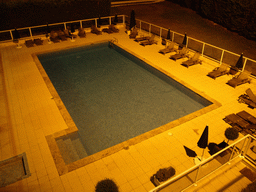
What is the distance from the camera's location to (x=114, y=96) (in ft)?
36.5

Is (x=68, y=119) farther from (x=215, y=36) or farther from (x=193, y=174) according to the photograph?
(x=215, y=36)

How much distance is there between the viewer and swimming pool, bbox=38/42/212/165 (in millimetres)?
8914

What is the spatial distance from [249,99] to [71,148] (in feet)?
25.1

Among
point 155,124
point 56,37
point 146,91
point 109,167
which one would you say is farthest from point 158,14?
point 109,167

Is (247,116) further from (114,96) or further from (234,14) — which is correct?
(234,14)

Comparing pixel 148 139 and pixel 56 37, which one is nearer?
pixel 148 139

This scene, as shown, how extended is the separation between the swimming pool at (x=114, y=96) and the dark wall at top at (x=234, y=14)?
15668 mm

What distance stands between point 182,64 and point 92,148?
781 cm

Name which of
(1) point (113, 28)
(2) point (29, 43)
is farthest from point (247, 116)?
(2) point (29, 43)

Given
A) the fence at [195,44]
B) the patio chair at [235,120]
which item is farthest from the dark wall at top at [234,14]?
the patio chair at [235,120]

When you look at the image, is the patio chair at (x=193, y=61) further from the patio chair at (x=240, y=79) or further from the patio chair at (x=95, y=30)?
the patio chair at (x=95, y=30)

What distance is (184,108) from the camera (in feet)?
33.0

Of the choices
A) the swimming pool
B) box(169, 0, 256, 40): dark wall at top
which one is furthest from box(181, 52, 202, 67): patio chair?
box(169, 0, 256, 40): dark wall at top

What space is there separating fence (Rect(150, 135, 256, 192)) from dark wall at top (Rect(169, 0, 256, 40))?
66.0 feet
